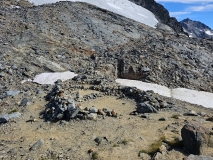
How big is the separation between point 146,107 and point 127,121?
227cm

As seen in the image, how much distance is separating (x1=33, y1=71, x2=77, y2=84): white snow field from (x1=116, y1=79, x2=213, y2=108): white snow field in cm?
598

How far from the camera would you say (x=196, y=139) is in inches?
483

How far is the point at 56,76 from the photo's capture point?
2806 centimetres

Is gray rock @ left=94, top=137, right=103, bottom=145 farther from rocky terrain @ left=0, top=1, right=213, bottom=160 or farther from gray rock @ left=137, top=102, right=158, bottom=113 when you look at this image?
gray rock @ left=137, top=102, right=158, bottom=113

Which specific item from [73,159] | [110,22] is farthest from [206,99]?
[110,22]

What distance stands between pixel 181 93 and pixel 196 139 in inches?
592

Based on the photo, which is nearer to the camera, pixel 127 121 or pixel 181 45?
pixel 127 121

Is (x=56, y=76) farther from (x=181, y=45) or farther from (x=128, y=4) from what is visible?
(x=128, y=4)

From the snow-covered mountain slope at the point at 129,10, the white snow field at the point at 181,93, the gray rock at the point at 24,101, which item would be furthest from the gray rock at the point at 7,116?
the snow-covered mountain slope at the point at 129,10

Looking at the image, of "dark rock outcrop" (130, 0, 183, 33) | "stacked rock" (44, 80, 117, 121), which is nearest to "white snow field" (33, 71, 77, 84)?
"stacked rock" (44, 80, 117, 121)

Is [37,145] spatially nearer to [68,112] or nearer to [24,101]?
[68,112]

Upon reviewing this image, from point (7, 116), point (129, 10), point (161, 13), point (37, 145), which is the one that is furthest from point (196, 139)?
point (161, 13)

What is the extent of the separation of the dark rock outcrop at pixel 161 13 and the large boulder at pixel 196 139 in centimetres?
5782

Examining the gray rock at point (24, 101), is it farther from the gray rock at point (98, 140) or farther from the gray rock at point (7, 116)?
the gray rock at point (98, 140)
